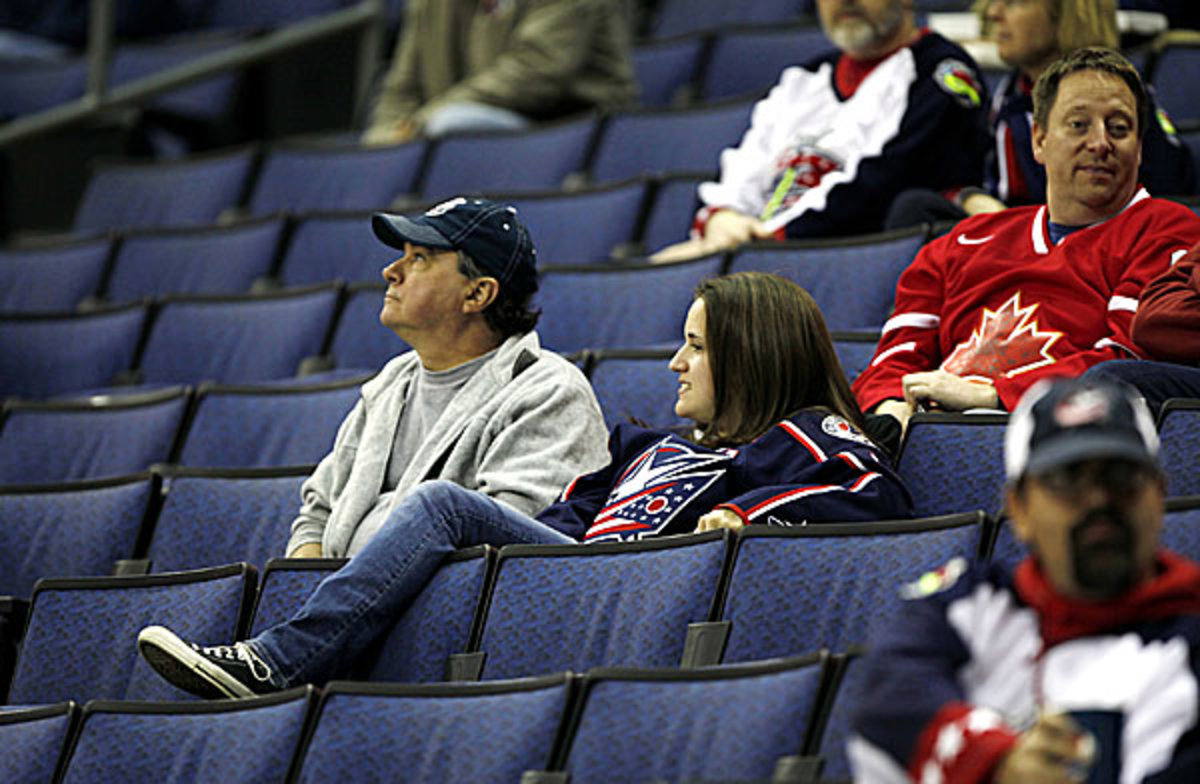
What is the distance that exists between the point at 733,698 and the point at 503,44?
3.34 meters

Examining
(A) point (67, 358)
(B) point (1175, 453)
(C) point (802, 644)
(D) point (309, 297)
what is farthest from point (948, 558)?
(A) point (67, 358)

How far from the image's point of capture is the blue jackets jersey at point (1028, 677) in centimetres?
167

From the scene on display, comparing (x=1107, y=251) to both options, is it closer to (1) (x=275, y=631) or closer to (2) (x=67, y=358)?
(1) (x=275, y=631)

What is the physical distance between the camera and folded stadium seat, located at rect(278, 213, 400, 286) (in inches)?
175

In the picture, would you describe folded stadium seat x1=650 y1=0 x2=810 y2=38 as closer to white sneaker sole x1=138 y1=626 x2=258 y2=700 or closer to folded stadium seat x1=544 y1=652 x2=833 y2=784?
white sneaker sole x1=138 y1=626 x2=258 y2=700

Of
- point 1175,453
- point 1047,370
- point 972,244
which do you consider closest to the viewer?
point 1175,453

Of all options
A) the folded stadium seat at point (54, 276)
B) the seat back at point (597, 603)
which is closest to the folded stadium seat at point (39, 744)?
the seat back at point (597, 603)

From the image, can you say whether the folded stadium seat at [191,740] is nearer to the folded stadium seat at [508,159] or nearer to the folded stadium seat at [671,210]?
the folded stadium seat at [671,210]

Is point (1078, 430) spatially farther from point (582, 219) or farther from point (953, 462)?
point (582, 219)

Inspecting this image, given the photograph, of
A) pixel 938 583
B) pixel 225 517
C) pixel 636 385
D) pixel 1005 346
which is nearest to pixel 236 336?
pixel 225 517

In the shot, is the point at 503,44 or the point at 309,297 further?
the point at 503,44

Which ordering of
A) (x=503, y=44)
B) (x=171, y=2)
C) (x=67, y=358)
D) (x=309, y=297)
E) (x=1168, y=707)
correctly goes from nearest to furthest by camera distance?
(x=1168, y=707) < (x=309, y=297) < (x=67, y=358) < (x=503, y=44) < (x=171, y=2)

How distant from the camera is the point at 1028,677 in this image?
176cm

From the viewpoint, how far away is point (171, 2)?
631 centimetres
